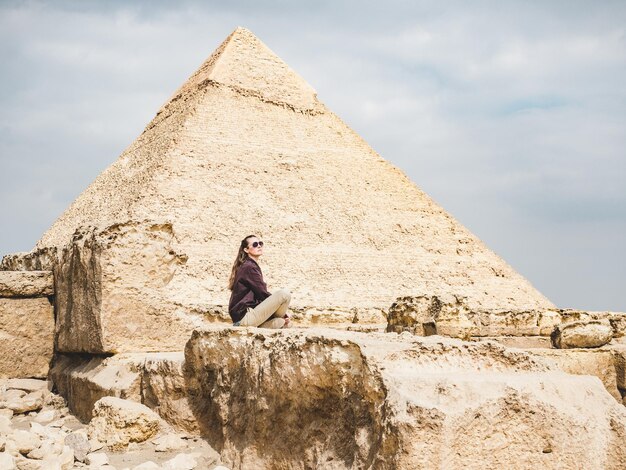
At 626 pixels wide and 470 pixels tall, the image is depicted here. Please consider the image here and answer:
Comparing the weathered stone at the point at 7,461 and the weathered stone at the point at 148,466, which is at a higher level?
the weathered stone at the point at 7,461

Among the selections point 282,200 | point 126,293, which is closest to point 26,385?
point 126,293

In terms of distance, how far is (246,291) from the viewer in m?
4.21

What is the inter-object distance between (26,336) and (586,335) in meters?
3.95

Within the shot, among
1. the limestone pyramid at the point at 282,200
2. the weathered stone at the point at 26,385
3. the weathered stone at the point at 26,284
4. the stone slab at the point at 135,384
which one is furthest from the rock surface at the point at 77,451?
the limestone pyramid at the point at 282,200

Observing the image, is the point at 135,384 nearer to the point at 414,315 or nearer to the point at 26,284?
the point at 26,284

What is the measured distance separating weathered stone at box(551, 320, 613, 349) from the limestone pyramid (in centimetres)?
2059

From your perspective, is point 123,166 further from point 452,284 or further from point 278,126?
point 452,284

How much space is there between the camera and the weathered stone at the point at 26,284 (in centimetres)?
526

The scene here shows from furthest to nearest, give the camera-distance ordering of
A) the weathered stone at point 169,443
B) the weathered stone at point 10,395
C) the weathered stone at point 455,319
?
the weathered stone at point 455,319, the weathered stone at point 10,395, the weathered stone at point 169,443

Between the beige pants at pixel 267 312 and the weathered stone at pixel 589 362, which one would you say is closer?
the beige pants at pixel 267 312

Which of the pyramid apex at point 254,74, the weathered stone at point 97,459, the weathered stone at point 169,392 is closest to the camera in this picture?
the weathered stone at point 97,459

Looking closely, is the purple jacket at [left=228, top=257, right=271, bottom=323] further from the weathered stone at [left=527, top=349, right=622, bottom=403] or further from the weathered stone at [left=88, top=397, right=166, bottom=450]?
the weathered stone at [left=527, top=349, right=622, bottom=403]

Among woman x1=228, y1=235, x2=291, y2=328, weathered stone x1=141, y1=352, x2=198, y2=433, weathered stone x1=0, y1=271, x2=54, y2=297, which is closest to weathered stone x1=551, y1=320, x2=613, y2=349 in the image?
woman x1=228, y1=235, x2=291, y2=328

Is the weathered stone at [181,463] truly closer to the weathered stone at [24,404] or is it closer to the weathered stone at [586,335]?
the weathered stone at [24,404]
